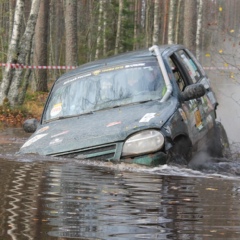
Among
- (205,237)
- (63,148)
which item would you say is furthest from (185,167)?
(205,237)

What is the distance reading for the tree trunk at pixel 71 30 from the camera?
2058 cm

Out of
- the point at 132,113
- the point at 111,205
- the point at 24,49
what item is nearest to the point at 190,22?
the point at 24,49

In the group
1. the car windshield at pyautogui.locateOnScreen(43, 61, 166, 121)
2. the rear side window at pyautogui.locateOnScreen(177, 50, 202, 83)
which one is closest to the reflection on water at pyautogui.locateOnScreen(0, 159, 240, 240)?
the car windshield at pyautogui.locateOnScreen(43, 61, 166, 121)

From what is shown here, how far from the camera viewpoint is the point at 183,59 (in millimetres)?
8953

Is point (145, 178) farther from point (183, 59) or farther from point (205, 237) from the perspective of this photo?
point (183, 59)

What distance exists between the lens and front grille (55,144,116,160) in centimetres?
666

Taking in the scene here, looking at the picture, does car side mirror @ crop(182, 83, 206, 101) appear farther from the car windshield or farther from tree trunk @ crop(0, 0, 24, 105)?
tree trunk @ crop(0, 0, 24, 105)

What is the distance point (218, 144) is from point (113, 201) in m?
4.23

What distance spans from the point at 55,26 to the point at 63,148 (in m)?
43.5

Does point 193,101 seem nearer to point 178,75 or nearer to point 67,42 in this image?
point 178,75

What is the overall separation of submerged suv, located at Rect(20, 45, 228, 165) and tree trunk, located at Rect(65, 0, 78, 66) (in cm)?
1167

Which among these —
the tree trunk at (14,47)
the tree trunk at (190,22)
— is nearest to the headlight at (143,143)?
the tree trunk at (14,47)

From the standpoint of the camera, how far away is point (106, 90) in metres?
7.99

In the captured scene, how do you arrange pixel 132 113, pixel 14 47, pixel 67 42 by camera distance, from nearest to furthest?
pixel 132 113, pixel 14 47, pixel 67 42
